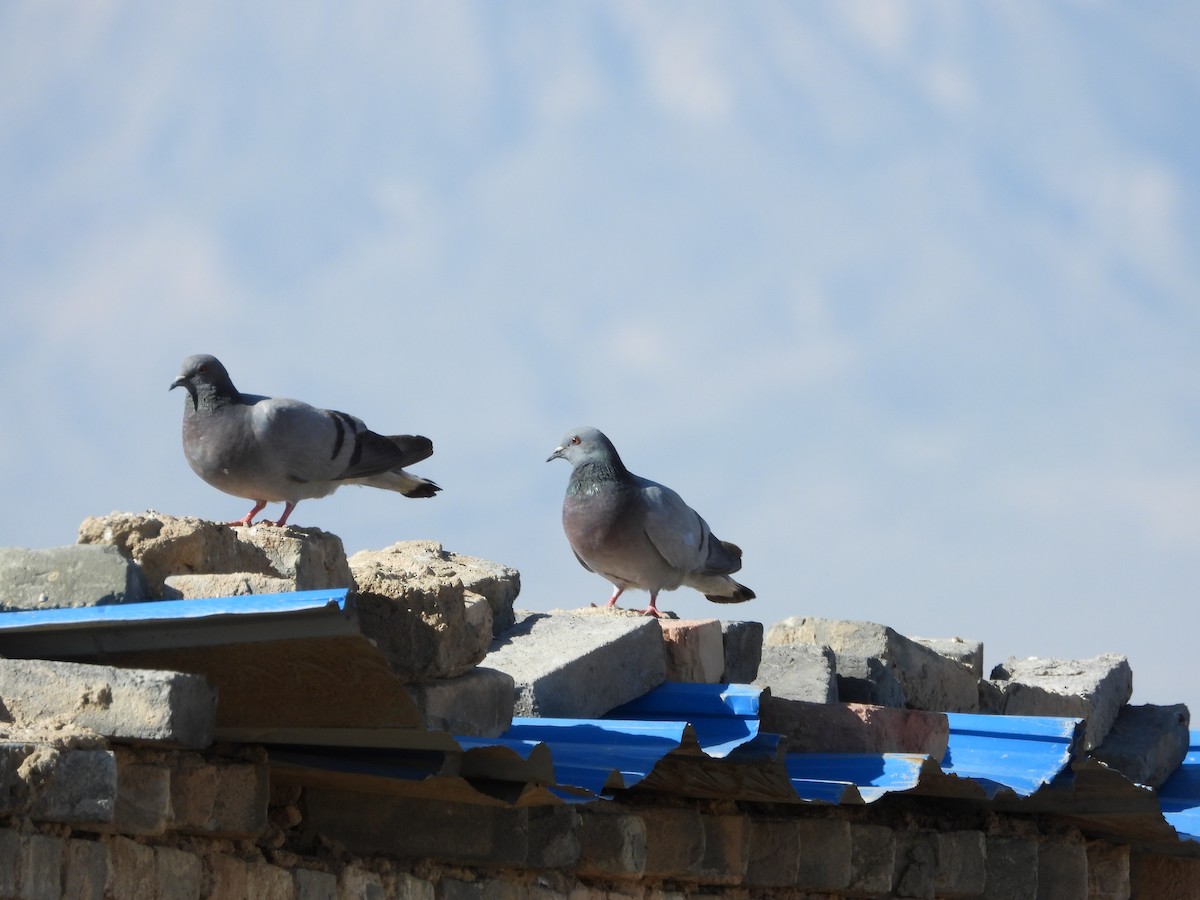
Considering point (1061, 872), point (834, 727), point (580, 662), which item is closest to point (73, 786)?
point (580, 662)

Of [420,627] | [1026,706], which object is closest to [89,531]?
[420,627]

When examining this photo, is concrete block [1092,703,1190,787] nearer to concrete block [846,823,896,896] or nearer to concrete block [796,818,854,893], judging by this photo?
concrete block [846,823,896,896]

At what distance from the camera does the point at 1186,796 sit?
7.66 metres

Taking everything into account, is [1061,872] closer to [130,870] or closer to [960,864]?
[960,864]

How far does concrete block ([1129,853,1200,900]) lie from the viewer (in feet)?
23.7

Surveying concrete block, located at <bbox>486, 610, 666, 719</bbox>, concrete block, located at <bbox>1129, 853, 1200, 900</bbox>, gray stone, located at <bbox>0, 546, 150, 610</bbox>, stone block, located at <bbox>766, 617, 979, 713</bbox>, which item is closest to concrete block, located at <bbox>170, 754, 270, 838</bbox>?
gray stone, located at <bbox>0, 546, 150, 610</bbox>

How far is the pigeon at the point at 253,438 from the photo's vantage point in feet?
21.5

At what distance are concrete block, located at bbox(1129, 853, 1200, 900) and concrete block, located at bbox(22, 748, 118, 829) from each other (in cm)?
509

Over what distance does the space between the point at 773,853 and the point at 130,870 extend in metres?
2.61

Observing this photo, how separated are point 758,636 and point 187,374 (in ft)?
8.25

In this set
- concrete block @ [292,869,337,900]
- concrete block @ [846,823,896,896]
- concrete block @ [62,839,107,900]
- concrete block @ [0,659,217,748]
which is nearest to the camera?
concrete block @ [62,839,107,900]

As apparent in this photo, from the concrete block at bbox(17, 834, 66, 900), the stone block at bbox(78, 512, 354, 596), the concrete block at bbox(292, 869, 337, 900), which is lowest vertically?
the concrete block at bbox(292, 869, 337, 900)

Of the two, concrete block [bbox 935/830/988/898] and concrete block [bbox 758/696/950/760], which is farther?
concrete block [bbox 935/830/988/898]

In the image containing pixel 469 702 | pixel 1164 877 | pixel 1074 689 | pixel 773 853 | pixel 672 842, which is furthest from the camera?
pixel 1074 689
